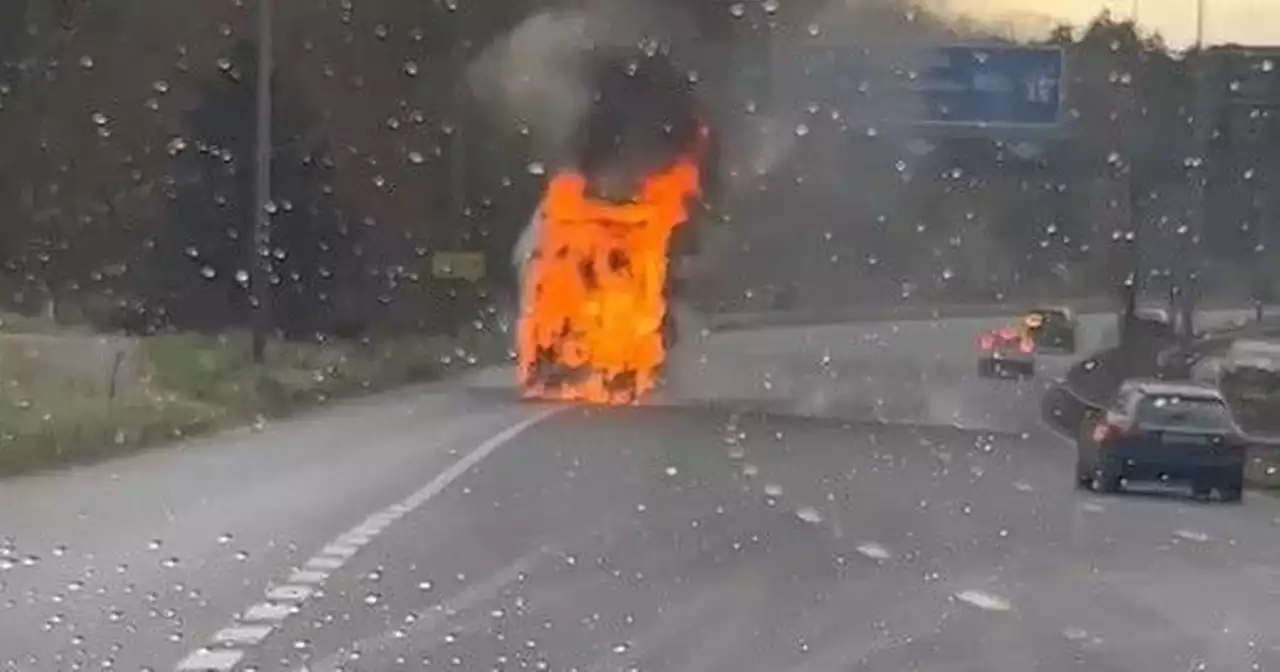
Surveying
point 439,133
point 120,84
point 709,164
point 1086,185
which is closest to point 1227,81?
point 1086,185

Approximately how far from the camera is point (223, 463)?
29281mm

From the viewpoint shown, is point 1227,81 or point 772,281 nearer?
point 1227,81

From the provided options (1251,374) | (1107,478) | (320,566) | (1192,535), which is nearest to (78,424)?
(1107,478)

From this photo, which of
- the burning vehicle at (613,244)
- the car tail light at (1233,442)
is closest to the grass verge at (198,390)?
the burning vehicle at (613,244)

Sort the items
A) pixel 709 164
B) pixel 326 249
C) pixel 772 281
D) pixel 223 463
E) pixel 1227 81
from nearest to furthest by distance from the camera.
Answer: pixel 223 463, pixel 709 164, pixel 1227 81, pixel 326 249, pixel 772 281

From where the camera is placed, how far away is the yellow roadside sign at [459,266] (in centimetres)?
6494

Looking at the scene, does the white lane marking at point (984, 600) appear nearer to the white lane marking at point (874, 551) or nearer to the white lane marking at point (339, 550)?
the white lane marking at point (874, 551)

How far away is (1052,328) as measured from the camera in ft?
220

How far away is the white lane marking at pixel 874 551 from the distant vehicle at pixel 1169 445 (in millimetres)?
11453

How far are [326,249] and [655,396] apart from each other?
1222 centimetres

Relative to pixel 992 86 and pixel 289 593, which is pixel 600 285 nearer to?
pixel 992 86

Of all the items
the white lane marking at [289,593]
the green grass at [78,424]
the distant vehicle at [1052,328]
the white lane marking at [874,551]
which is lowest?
the distant vehicle at [1052,328]

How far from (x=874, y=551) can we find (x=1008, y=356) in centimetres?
4862

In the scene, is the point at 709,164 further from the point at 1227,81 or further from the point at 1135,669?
the point at 1135,669
